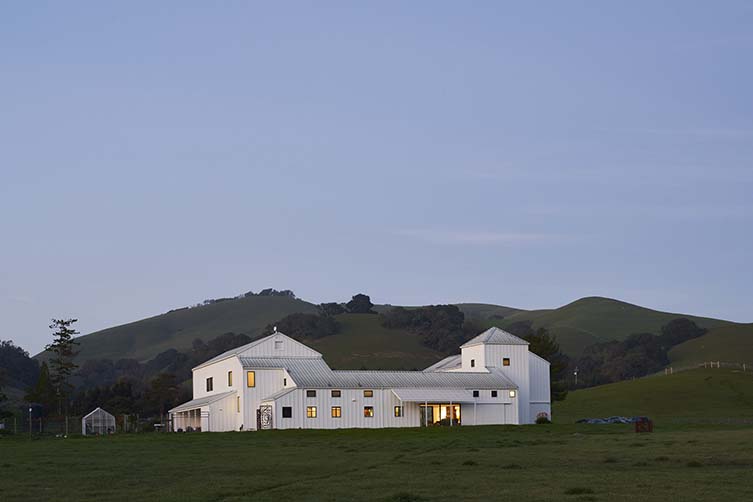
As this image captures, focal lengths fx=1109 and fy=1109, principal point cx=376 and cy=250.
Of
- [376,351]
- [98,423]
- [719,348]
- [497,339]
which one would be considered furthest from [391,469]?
[719,348]

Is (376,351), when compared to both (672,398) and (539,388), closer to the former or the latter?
(672,398)

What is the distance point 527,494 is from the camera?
26484 mm

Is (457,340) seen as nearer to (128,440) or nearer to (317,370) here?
(317,370)

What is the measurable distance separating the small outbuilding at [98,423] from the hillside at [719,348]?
107 metres

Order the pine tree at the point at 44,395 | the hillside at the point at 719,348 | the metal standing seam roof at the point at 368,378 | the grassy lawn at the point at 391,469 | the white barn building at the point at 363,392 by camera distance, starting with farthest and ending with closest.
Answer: the hillside at the point at 719,348 < the pine tree at the point at 44,395 < the metal standing seam roof at the point at 368,378 < the white barn building at the point at 363,392 < the grassy lawn at the point at 391,469

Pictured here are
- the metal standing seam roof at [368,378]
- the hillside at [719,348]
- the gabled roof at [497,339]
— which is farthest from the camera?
the hillside at [719,348]

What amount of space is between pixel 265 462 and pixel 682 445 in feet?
57.5

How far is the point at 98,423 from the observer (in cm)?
9094

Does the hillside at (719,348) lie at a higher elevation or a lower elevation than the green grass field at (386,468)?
higher

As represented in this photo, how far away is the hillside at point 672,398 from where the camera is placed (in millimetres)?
110625

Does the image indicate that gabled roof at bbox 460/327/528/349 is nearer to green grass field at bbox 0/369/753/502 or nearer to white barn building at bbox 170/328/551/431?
white barn building at bbox 170/328/551/431

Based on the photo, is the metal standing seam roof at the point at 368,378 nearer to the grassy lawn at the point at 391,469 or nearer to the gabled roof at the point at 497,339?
the gabled roof at the point at 497,339

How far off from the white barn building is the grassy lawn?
77.1 ft

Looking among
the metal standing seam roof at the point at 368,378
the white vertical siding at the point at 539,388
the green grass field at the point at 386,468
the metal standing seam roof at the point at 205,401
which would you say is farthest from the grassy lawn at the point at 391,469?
the white vertical siding at the point at 539,388
